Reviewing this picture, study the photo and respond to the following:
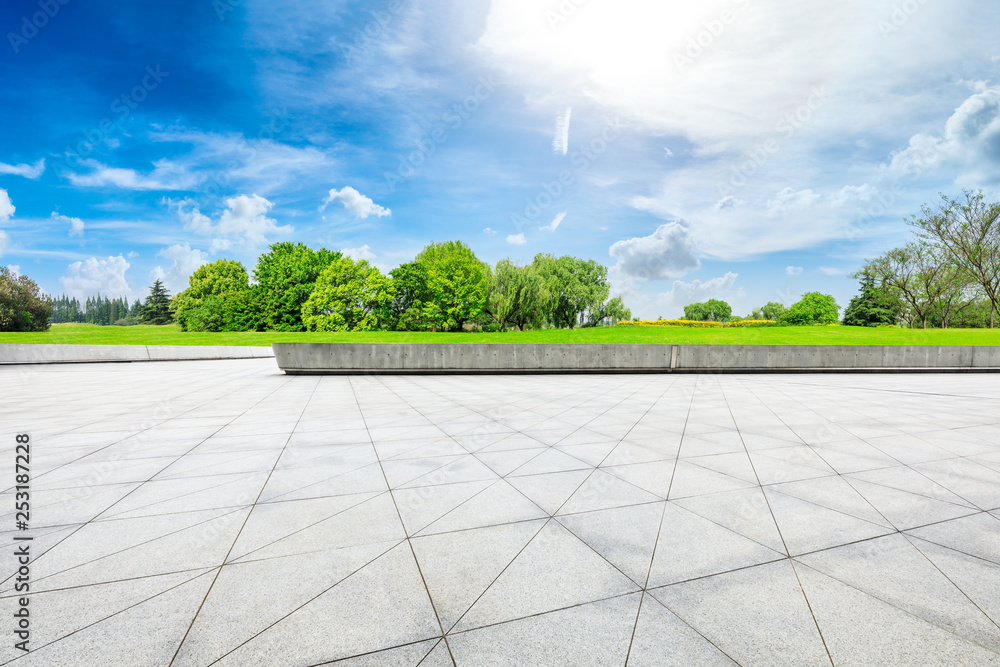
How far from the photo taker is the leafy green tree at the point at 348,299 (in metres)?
50.5

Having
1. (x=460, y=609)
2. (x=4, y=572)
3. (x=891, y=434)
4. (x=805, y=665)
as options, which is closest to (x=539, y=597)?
(x=460, y=609)

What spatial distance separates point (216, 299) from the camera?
58.6m

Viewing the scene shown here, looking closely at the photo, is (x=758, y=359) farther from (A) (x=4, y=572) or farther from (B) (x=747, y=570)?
(A) (x=4, y=572)

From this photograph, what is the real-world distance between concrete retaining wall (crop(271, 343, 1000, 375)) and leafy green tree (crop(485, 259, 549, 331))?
99.5ft

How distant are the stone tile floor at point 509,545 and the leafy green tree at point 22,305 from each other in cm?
3840

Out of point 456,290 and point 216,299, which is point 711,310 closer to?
point 456,290

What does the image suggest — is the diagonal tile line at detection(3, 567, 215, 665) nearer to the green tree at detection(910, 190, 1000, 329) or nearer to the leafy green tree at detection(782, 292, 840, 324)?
the green tree at detection(910, 190, 1000, 329)

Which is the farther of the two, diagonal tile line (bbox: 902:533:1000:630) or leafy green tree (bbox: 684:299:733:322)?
leafy green tree (bbox: 684:299:733:322)

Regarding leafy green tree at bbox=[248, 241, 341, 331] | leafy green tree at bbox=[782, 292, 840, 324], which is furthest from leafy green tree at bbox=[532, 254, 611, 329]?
leafy green tree at bbox=[782, 292, 840, 324]

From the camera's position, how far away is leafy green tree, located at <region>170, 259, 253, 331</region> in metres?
55.7

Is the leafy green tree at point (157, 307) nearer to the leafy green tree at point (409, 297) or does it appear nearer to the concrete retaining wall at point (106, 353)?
the leafy green tree at point (409, 297)

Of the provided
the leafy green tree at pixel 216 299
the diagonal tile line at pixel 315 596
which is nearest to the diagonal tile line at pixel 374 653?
the diagonal tile line at pixel 315 596

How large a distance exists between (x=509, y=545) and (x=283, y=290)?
60301mm

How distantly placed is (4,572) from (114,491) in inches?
54.8
